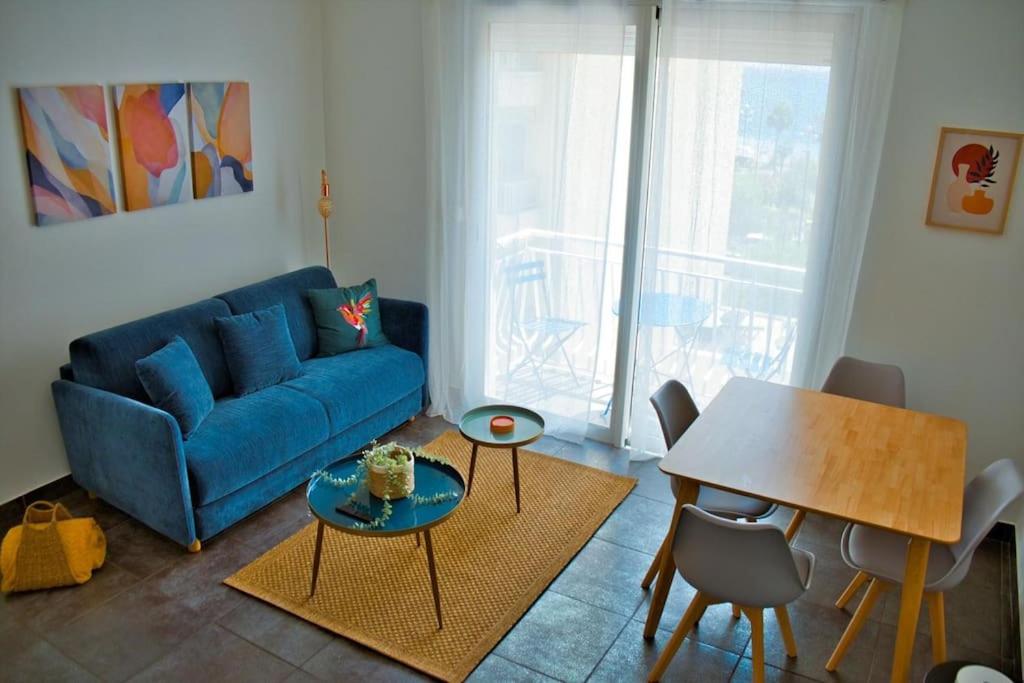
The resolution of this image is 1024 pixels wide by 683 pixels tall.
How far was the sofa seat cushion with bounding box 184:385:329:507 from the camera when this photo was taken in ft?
12.0

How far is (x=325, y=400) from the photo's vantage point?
427 cm

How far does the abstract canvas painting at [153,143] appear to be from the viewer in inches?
161

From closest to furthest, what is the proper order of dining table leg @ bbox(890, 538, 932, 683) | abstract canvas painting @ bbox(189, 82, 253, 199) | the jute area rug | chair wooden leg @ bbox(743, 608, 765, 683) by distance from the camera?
dining table leg @ bbox(890, 538, 932, 683) → chair wooden leg @ bbox(743, 608, 765, 683) → the jute area rug → abstract canvas painting @ bbox(189, 82, 253, 199)

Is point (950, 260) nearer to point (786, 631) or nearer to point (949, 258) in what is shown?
point (949, 258)

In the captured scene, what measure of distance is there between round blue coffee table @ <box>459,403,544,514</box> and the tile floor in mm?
572

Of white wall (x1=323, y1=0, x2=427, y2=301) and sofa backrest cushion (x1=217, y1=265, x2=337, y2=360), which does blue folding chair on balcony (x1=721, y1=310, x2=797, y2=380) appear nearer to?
white wall (x1=323, y1=0, x2=427, y2=301)

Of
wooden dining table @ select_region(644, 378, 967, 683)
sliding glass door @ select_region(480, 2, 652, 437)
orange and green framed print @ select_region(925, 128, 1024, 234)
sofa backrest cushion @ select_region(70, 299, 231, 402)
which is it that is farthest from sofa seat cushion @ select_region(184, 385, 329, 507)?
orange and green framed print @ select_region(925, 128, 1024, 234)

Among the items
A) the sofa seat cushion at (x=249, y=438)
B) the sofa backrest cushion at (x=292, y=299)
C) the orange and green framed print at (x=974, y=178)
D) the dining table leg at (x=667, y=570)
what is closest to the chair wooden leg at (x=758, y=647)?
the dining table leg at (x=667, y=570)

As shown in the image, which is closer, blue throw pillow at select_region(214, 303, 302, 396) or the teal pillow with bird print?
blue throw pillow at select_region(214, 303, 302, 396)

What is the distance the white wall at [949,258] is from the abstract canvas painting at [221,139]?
3349 mm

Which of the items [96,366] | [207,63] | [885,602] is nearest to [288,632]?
[96,366]

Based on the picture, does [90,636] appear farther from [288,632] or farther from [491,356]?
[491,356]

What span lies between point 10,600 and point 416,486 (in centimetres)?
169

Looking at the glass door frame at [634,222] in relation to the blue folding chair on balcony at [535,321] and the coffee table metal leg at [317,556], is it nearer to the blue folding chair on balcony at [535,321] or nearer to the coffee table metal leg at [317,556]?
the blue folding chair on balcony at [535,321]
